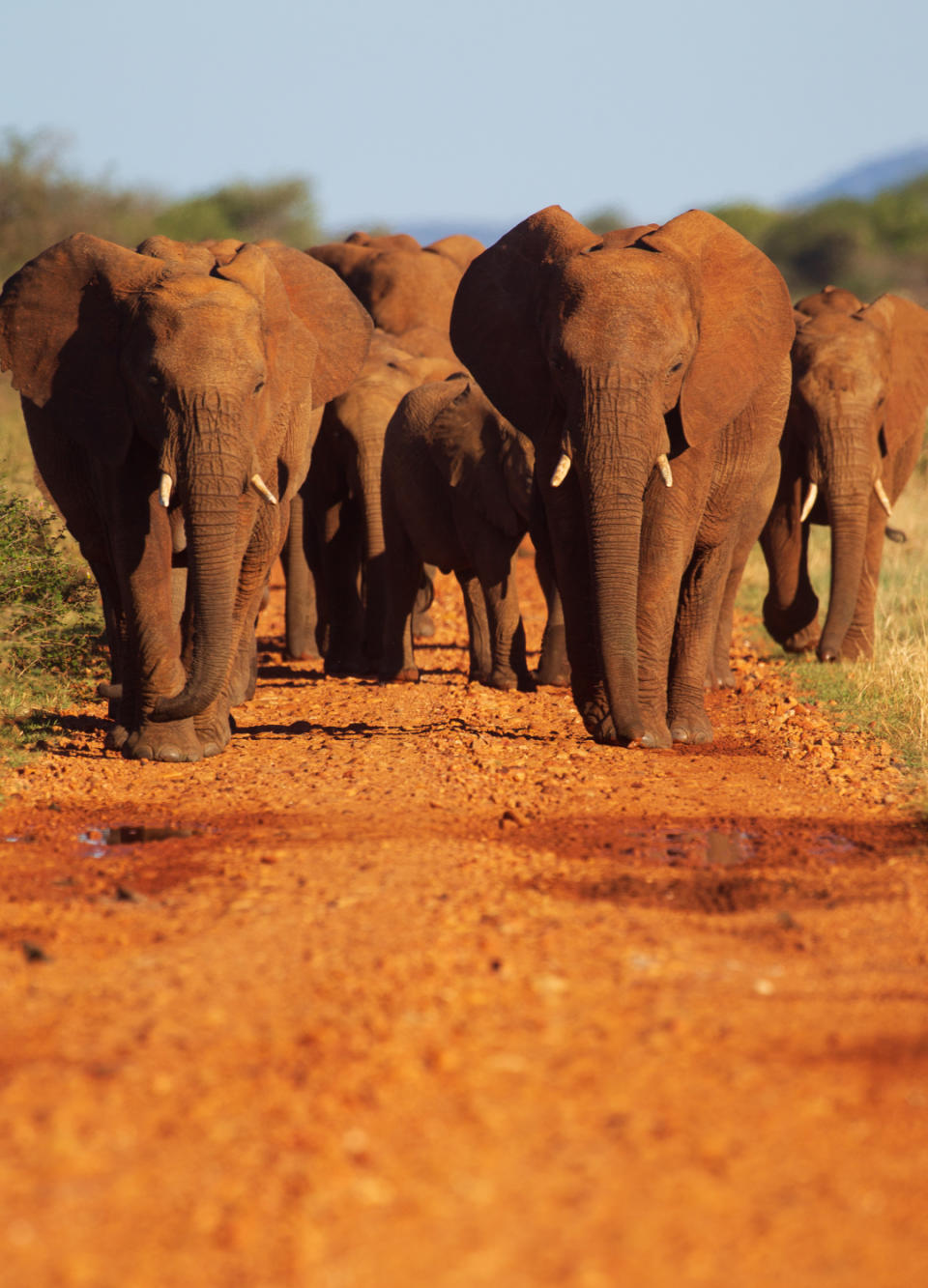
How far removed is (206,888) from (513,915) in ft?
3.44

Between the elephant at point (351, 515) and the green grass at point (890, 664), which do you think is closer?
the green grass at point (890, 664)

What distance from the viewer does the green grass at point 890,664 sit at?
8.59 metres

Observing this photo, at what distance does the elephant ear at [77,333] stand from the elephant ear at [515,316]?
5.69ft

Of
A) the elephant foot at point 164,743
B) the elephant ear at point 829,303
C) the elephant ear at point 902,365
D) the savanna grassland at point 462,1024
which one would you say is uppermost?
the elephant ear at point 829,303

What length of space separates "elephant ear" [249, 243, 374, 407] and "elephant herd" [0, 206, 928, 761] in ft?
0.05

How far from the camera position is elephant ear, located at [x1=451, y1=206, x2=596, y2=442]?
309 inches

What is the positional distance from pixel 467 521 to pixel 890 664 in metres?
2.92

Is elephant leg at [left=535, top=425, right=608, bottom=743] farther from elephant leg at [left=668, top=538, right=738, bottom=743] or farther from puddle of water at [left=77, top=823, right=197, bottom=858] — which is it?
puddle of water at [left=77, top=823, right=197, bottom=858]

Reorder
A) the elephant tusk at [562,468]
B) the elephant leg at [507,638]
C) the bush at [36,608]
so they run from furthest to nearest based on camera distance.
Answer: the elephant leg at [507,638] < the bush at [36,608] < the elephant tusk at [562,468]

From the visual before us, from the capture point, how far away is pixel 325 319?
29.5 feet

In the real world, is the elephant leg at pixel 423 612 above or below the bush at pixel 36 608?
below

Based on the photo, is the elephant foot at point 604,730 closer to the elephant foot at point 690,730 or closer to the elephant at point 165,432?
the elephant foot at point 690,730

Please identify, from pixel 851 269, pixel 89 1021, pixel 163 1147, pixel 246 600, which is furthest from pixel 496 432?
pixel 851 269

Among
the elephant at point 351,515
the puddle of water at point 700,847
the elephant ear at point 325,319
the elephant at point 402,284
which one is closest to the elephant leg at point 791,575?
the elephant at point 351,515
